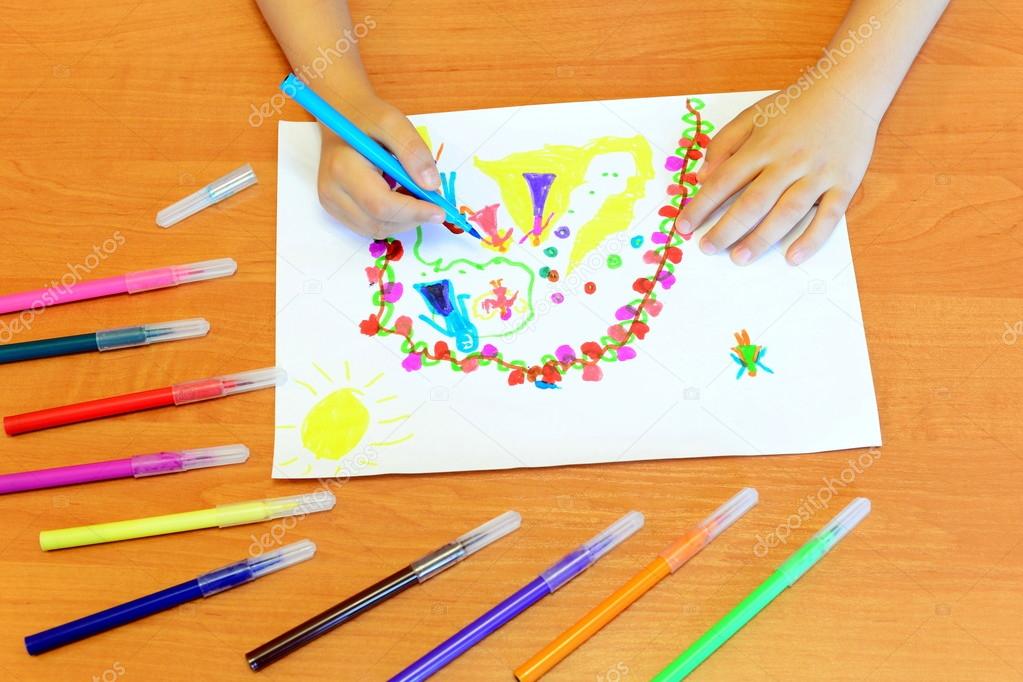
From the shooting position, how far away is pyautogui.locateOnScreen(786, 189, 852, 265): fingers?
724mm

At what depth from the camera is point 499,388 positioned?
2.29 ft

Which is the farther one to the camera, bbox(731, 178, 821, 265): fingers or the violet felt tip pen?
bbox(731, 178, 821, 265): fingers

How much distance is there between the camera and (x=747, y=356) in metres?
0.70

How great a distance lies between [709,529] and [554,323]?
0.68ft

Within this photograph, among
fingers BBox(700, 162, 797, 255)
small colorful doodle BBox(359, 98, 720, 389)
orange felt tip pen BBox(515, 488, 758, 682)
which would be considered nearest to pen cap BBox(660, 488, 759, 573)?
orange felt tip pen BBox(515, 488, 758, 682)

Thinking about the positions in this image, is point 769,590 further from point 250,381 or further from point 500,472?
point 250,381

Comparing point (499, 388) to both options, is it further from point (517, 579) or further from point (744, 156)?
point (744, 156)

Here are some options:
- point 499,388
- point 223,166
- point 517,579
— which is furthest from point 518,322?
point 223,166

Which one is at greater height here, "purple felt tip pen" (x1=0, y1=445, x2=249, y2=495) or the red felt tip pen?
the red felt tip pen

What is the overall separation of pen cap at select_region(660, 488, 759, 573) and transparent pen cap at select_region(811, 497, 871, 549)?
0.06 meters

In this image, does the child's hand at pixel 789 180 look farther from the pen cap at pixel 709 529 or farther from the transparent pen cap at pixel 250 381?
the transparent pen cap at pixel 250 381

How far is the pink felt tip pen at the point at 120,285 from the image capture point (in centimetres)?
74

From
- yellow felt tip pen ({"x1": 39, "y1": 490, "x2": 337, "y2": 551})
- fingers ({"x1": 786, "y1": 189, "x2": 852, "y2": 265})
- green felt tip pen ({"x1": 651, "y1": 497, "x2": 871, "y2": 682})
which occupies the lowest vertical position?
green felt tip pen ({"x1": 651, "y1": 497, "x2": 871, "y2": 682})

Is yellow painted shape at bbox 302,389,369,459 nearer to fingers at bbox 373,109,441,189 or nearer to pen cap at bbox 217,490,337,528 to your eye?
pen cap at bbox 217,490,337,528
